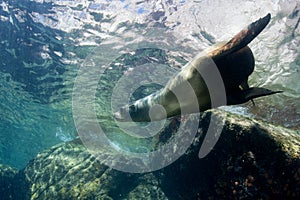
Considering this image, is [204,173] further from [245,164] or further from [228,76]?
[228,76]

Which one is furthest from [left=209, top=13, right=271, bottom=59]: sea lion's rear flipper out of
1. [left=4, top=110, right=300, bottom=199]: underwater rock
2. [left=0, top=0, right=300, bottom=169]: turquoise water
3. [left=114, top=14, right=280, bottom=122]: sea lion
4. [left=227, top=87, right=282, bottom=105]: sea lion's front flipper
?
[left=0, top=0, right=300, bottom=169]: turquoise water

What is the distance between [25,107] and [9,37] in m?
11.1

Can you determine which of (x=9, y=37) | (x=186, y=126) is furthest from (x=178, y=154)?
(x=9, y=37)

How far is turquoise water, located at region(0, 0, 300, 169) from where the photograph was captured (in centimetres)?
856

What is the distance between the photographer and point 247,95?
325cm

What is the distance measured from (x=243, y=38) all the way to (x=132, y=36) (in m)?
8.02

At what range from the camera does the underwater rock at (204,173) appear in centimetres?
504

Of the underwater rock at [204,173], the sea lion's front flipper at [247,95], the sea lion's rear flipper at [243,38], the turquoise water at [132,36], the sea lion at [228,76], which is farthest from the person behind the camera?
the turquoise water at [132,36]

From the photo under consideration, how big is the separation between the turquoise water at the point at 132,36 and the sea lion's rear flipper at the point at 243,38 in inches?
230

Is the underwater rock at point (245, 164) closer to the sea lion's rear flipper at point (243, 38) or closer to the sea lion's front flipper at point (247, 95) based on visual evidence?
the sea lion's front flipper at point (247, 95)

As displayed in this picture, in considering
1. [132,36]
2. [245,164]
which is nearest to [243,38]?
[245,164]

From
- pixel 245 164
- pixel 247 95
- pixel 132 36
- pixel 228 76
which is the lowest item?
pixel 245 164

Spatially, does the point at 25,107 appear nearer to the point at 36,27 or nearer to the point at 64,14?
the point at 36,27

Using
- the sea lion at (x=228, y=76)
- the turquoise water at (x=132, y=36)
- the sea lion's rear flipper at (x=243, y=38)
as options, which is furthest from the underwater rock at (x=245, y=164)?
the turquoise water at (x=132, y=36)
